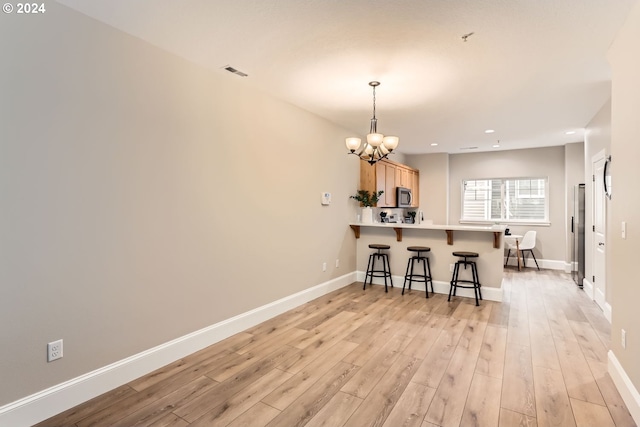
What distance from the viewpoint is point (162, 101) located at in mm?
2707

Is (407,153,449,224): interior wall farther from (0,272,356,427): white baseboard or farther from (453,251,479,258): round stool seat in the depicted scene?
(0,272,356,427): white baseboard

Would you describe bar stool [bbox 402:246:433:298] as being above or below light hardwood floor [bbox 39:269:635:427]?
above

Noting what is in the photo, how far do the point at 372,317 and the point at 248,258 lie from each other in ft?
5.35

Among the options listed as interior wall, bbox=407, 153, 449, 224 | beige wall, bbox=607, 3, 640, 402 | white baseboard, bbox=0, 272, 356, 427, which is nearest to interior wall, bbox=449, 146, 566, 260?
interior wall, bbox=407, 153, 449, 224

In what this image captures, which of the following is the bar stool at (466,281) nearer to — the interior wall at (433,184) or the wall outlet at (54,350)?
the interior wall at (433,184)

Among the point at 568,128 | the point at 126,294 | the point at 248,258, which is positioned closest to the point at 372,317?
the point at 248,258

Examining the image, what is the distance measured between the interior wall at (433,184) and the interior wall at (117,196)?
16.9 ft

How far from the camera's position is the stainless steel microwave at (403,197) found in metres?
6.82

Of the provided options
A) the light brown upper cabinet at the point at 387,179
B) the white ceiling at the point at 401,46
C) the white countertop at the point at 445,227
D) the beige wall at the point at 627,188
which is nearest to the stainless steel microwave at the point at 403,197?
the light brown upper cabinet at the point at 387,179

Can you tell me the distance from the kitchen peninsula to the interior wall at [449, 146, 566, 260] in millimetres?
3347

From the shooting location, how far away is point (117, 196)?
7.91ft

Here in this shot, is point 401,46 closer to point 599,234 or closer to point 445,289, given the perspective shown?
point 445,289

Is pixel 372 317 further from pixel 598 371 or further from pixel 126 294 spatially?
pixel 126 294

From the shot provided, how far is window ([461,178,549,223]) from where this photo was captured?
7273 mm
